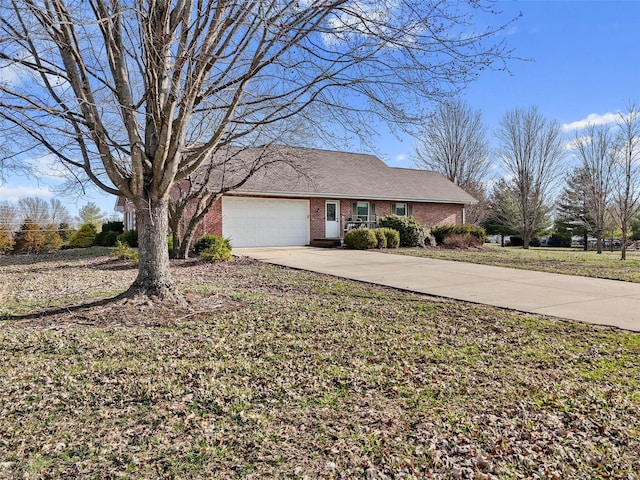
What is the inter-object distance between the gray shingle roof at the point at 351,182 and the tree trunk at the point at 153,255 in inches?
386

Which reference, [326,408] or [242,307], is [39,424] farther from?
[242,307]

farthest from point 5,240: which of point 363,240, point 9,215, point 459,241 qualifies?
point 459,241

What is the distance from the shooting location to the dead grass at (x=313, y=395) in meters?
2.42

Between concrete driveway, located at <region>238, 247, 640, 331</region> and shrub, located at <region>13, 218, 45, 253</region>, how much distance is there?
13.0m

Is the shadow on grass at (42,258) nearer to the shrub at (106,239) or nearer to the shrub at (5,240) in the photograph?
the shrub at (5,240)

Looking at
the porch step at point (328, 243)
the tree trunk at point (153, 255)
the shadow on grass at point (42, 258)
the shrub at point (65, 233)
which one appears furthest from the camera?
the shrub at point (65, 233)

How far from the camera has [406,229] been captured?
18.4 meters

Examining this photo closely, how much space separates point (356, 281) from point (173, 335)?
4.83 meters

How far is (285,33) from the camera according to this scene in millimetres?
5035

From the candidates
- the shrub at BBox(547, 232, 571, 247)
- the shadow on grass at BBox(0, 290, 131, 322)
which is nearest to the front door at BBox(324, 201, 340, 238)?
the shadow on grass at BBox(0, 290, 131, 322)

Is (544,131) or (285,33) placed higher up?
(544,131)

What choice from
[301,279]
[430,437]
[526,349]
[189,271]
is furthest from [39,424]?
[189,271]

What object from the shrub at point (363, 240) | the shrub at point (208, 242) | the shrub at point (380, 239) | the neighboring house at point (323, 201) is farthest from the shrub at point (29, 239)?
the shrub at point (380, 239)

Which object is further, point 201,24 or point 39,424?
point 201,24
